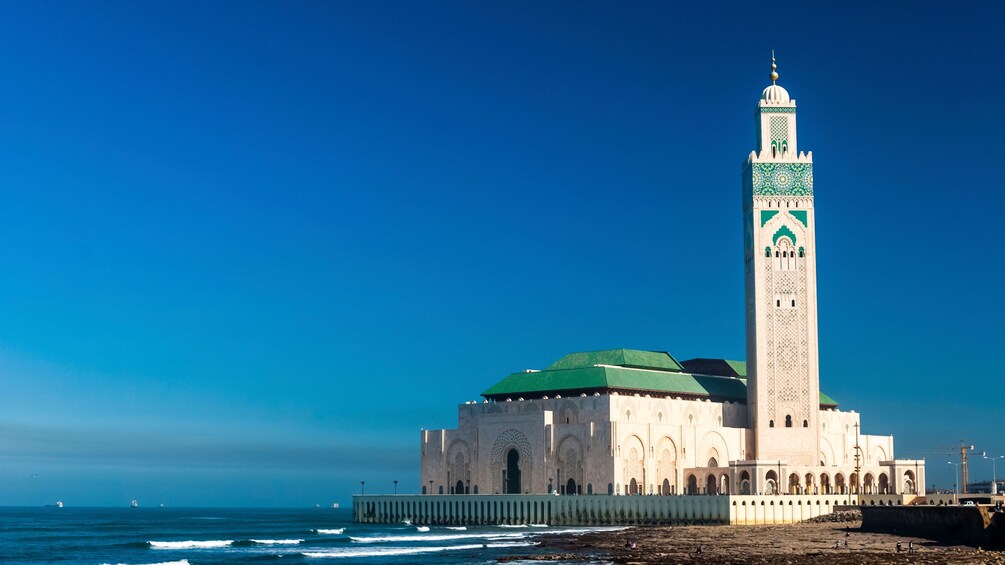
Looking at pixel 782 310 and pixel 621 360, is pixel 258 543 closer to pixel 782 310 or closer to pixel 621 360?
pixel 621 360

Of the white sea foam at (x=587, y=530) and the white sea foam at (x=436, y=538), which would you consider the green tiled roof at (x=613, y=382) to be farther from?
the white sea foam at (x=436, y=538)

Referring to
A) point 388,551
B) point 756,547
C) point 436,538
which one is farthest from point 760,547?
point 436,538

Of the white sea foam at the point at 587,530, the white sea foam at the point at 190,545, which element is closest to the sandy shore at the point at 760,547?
the white sea foam at the point at 587,530

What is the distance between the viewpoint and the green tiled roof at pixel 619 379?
99.6 metres

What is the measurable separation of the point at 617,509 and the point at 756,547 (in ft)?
84.1

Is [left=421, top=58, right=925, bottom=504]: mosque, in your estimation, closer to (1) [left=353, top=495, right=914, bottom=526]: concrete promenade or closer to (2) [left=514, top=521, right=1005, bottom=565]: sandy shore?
(1) [left=353, top=495, right=914, bottom=526]: concrete promenade

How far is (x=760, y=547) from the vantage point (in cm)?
6506

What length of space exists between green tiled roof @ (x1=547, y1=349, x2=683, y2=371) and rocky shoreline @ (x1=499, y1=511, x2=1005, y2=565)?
22503 mm

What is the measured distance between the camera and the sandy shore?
5706cm

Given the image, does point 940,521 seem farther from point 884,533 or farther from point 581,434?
point 581,434

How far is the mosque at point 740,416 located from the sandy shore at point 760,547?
13.5 meters

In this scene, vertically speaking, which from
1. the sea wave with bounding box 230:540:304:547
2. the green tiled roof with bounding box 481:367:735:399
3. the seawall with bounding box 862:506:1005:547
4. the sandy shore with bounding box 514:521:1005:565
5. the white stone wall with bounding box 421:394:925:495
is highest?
the green tiled roof with bounding box 481:367:735:399

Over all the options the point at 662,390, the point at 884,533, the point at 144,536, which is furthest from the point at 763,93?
the point at 144,536

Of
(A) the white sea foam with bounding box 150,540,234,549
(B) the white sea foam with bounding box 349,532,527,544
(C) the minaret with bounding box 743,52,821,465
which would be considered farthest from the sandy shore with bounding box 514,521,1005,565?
(A) the white sea foam with bounding box 150,540,234,549
